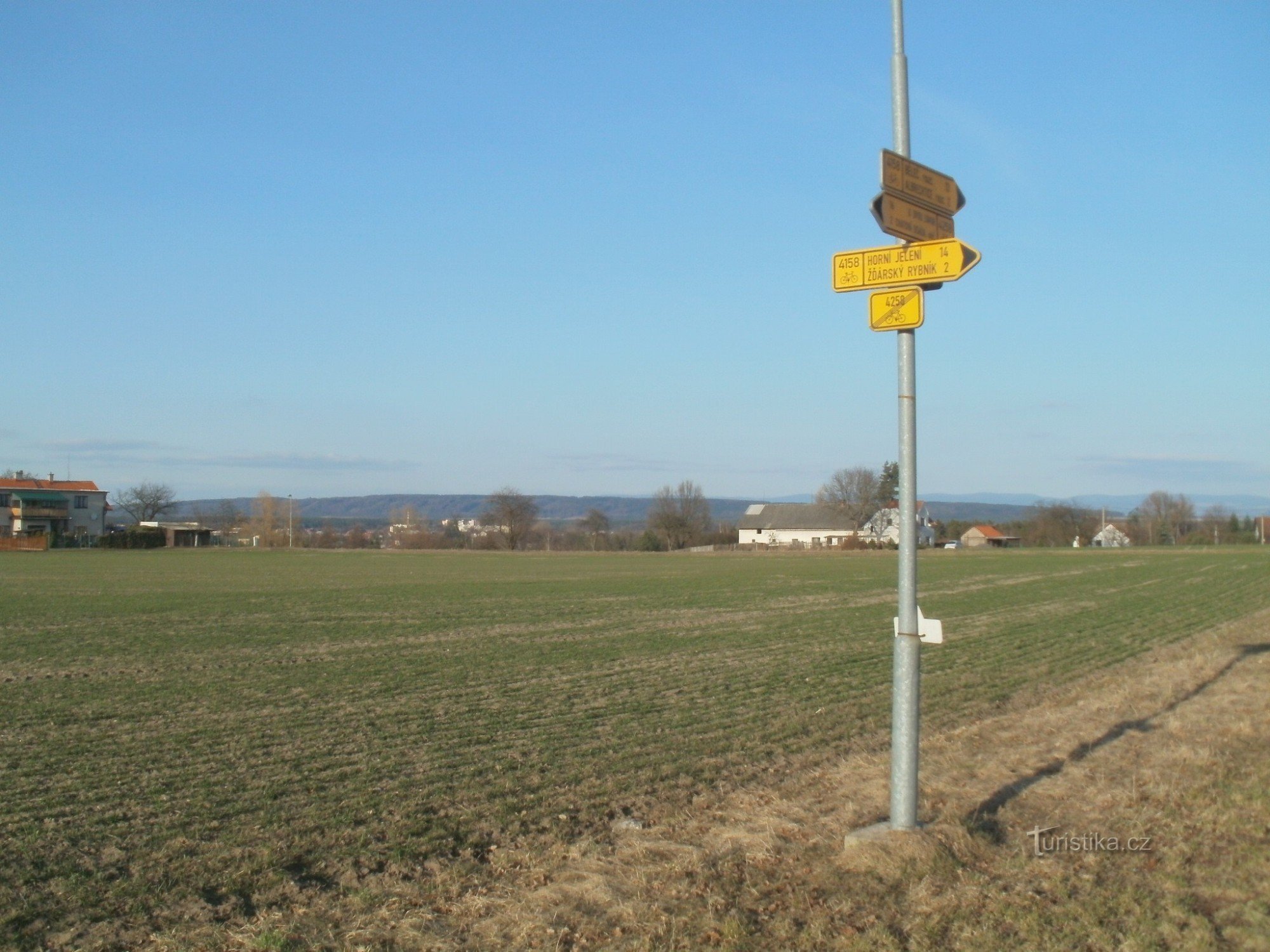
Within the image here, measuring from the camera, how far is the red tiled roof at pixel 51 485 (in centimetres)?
12462

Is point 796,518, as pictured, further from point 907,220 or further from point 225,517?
point 907,220

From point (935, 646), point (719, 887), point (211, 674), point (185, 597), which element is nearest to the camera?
point (719, 887)

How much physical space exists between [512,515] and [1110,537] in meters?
81.8

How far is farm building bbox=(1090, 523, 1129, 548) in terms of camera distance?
141m

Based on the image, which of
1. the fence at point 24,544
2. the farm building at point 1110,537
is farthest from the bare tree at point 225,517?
the farm building at point 1110,537

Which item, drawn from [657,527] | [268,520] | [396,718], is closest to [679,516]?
[657,527]

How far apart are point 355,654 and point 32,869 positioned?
38.3 ft

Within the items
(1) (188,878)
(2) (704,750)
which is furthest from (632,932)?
(2) (704,750)

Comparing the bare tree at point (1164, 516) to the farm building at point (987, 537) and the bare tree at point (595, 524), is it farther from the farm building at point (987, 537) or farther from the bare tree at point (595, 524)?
the bare tree at point (595, 524)

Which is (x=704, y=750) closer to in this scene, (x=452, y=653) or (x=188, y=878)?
(x=188, y=878)

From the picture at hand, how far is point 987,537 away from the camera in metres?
150

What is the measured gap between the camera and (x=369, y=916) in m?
5.38

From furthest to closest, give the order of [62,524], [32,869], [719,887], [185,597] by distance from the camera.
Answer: [62,524] < [185,597] < [32,869] < [719,887]

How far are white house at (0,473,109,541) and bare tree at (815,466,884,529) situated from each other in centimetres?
9175
